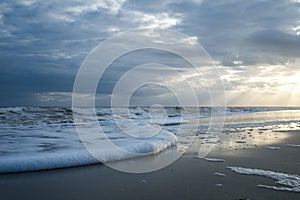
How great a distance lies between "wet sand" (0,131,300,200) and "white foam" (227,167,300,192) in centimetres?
18

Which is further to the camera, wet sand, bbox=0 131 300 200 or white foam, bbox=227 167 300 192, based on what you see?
white foam, bbox=227 167 300 192

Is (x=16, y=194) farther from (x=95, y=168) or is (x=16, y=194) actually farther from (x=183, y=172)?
(x=183, y=172)

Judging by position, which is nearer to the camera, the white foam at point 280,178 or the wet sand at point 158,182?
the wet sand at point 158,182

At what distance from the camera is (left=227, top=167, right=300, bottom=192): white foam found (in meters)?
4.80

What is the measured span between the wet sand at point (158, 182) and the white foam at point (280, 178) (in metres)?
0.18

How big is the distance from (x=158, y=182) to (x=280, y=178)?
2.31 metres

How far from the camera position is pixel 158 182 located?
5.31 meters

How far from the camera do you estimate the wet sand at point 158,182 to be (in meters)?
4.53

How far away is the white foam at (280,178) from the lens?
15.8 feet

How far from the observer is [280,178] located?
5.45 metres

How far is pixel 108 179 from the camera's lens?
5512 mm

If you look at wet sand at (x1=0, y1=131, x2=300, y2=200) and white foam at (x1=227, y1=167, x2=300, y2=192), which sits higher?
white foam at (x1=227, y1=167, x2=300, y2=192)

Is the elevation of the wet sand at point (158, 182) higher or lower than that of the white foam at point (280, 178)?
lower

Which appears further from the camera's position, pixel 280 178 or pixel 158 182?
pixel 280 178
